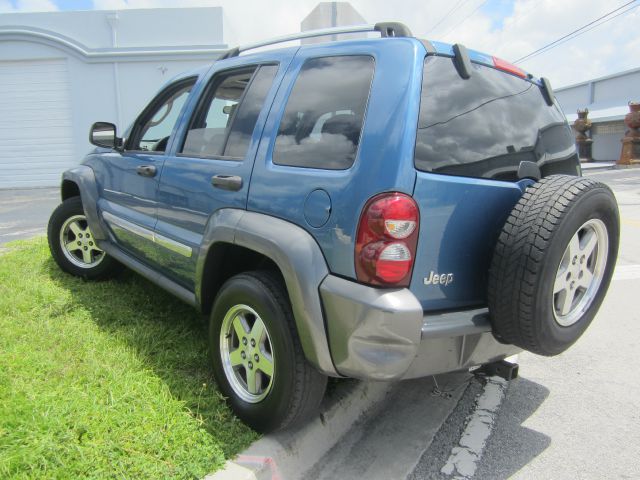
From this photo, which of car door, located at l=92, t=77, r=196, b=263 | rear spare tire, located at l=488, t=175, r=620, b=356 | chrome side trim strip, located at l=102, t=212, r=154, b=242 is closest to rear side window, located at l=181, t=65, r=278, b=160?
car door, located at l=92, t=77, r=196, b=263

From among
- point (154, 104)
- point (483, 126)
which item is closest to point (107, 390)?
point (154, 104)

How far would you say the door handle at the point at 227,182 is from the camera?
2.71 m

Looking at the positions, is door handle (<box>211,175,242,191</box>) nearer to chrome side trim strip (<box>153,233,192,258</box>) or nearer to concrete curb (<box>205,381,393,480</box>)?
chrome side trim strip (<box>153,233,192,258</box>)

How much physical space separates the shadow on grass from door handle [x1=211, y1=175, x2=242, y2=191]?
1132 mm

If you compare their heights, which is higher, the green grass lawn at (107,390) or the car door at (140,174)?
the car door at (140,174)

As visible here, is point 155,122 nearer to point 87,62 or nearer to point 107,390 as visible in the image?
point 107,390

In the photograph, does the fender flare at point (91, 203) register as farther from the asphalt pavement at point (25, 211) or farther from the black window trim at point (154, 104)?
the asphalt pavement at point (25, 211)

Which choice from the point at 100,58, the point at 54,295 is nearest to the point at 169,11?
the point at 100,58

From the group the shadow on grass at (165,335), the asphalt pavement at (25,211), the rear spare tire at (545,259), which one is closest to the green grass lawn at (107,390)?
the shadow on grass at (165,335)

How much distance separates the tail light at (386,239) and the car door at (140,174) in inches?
74.5

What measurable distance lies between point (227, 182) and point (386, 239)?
3.39ft

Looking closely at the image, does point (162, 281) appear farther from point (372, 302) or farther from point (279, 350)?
point (372, 302)

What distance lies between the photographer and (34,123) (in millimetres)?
16109

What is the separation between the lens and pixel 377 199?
2113mm
